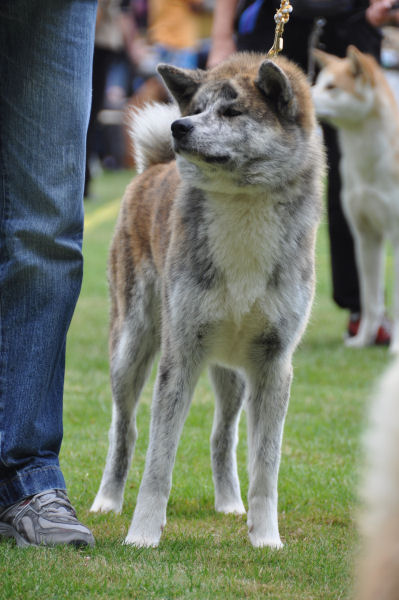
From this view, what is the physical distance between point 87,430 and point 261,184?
1.83 m

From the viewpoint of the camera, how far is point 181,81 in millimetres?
3117

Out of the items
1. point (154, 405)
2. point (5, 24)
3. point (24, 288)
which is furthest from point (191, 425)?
point (5, 24)

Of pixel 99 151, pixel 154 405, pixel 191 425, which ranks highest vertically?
pixel 154 405

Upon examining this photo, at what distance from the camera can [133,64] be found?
57.6 ft

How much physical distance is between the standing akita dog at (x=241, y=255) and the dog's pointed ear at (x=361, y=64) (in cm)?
314

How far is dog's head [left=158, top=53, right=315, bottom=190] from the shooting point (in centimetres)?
291

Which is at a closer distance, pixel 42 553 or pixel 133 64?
pixel 42 553

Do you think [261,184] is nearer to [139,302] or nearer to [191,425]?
[139,302]

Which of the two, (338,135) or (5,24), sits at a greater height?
(5,24)

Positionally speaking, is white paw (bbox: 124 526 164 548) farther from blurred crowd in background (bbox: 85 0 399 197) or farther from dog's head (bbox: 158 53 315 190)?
blurred crowd in background (bbox: 85 0 399 197)

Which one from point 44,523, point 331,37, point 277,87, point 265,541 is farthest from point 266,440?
point 331,37

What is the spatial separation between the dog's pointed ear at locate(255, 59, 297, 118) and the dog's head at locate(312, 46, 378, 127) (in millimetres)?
Answer: 3432

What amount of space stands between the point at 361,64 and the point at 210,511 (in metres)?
3.81

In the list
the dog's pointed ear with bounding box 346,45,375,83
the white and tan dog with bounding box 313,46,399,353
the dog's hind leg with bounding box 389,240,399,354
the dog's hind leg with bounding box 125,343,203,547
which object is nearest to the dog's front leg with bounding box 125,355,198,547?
the dog's hind leg with bounding box 125,343,203,547
